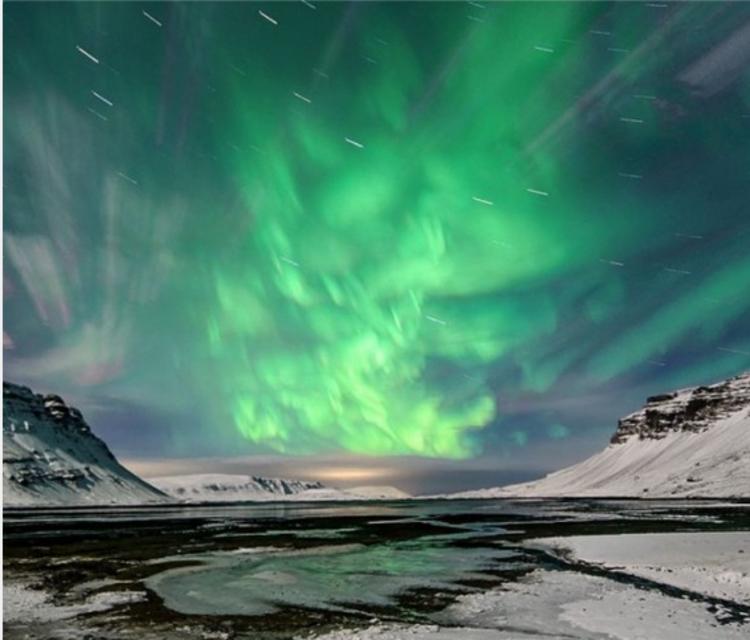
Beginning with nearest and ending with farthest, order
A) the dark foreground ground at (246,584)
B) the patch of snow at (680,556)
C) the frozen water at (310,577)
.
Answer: the dark foreground ground at (246,584) → the frozen water at (310,577) → the patch of snow at (680,556)

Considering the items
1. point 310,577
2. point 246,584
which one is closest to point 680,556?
point 310,577

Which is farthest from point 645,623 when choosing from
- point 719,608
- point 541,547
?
point 541,547

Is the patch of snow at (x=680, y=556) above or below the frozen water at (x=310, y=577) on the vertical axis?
above

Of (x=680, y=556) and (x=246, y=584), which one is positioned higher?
(x=680, y=556)

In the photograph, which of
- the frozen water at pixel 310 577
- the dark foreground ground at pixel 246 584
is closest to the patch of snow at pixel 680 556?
the dark foreground ground at pixel 246 584

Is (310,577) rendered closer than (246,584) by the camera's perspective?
No

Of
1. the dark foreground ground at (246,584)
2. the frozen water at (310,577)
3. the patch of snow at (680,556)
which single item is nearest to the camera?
the dark foreground ground at (246,584)

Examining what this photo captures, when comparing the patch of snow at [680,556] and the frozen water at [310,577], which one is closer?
the frozen water at [310,577]

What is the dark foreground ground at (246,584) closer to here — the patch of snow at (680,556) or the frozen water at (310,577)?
the frozen water at (310,577)

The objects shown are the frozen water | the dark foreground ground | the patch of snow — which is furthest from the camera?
the patch of snow

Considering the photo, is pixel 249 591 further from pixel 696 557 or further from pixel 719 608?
pixel 696 557

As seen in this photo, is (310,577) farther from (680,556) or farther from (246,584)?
(680,556)

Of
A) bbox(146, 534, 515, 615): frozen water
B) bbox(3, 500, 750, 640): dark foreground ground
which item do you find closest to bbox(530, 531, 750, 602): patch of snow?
bbox(3, 500, 750, 640): dark foreground ground

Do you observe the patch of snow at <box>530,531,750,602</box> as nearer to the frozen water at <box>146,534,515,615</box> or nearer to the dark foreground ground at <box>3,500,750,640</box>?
the dark foreground ground at <box>3,500,750,640</box>
